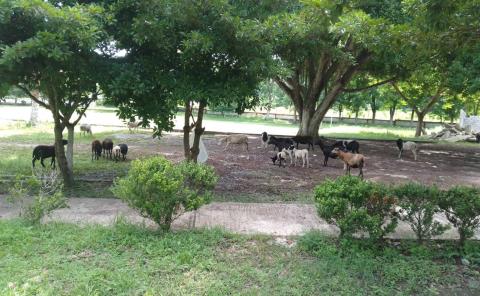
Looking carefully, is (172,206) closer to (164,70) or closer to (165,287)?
(165,287)

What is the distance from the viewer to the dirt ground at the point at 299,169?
987cm

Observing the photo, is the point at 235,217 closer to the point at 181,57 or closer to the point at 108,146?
the point at 181,57

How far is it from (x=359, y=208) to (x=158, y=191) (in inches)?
99.4

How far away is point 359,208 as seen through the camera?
5.10m

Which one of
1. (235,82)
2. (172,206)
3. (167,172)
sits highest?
(235,82)

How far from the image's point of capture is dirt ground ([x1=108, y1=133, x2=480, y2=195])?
987 centimetres

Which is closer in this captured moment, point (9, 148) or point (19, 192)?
point (19, 192)

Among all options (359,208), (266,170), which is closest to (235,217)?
(359,208)

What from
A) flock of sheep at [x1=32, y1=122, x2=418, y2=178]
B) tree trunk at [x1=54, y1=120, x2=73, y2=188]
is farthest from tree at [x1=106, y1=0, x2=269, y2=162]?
→ tree trunk at [x1=54, y1=120, x2=73, y2=188]

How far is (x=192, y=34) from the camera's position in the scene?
664 cm

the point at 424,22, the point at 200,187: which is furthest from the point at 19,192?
the point at 424,22

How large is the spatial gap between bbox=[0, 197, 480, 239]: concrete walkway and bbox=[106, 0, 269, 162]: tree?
71.6 inches

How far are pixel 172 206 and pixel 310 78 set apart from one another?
16.4m

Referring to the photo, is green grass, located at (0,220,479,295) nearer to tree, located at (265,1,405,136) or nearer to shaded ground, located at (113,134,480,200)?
tree, located at (265,1,405,136)
